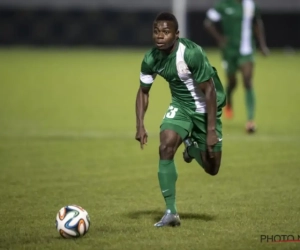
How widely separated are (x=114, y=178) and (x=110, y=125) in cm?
524

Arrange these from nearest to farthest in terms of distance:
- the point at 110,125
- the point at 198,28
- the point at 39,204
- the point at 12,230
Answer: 1. the point at 12,230
2. the point at 39,204
3. the point at 110,125
4. the point at 198,28

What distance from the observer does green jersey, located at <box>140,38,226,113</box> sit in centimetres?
723

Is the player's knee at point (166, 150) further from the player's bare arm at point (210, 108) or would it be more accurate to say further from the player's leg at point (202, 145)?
the player's leg at point (202, 145)

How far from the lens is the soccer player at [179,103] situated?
23.5 ft

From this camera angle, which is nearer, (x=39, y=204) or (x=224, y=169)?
(x=39, y=204)

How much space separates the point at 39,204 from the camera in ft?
27.3

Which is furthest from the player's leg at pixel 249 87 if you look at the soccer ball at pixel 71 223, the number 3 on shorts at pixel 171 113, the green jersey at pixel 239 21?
the soccer ball at pixel 71 223

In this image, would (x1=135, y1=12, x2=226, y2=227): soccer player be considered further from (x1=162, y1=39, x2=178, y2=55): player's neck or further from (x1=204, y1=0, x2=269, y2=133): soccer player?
(x1=204, y1=0, x2=269, y2=133): soccer player

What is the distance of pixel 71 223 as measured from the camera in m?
6.72

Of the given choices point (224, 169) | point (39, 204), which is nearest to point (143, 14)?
point (224, 169)

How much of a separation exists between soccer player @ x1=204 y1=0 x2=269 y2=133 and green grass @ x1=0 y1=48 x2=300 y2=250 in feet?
2.85

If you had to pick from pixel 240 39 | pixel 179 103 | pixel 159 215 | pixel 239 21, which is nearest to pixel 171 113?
pixel 179 103

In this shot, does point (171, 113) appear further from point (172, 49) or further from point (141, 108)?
point (172, 49)

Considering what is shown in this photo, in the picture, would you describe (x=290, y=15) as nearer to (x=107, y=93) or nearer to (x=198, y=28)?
(x=198, y=28)
